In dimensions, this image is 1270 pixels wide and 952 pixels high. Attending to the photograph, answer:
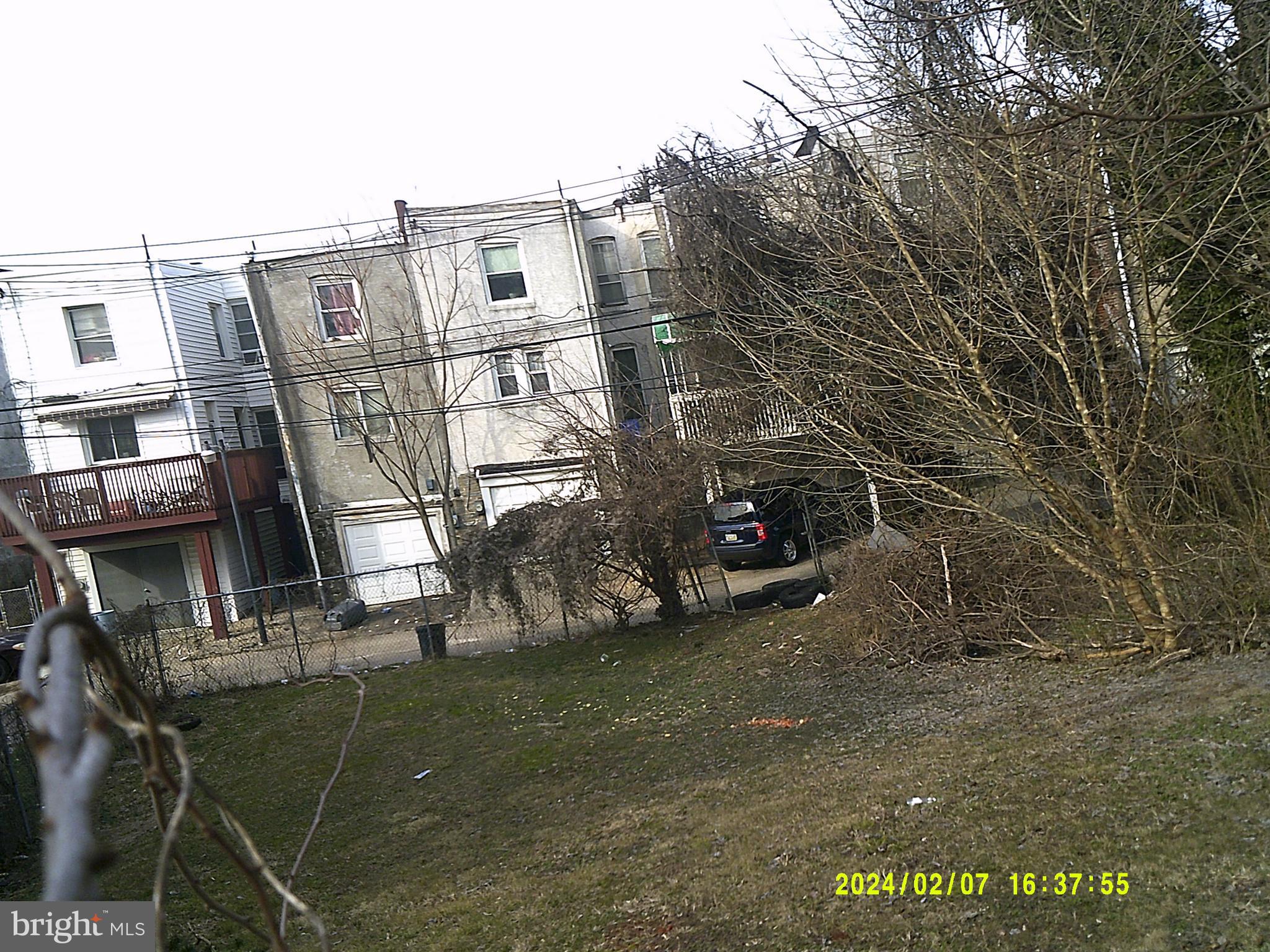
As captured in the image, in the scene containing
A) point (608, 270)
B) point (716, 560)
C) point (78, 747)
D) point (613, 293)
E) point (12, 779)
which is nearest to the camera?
point (78, 747)

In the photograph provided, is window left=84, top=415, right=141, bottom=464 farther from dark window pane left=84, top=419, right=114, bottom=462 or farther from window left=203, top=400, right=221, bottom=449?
window left=203, top=400, right=221, bottom=449

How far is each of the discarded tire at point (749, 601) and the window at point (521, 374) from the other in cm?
862

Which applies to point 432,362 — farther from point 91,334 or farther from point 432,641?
point 432,641

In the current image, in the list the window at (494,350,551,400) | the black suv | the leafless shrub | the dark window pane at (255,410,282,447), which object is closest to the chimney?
the window at (494,350,551,400)

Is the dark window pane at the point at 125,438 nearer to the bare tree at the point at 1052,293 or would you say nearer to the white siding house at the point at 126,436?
the white siding house at the point at 126,436

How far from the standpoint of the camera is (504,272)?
23781mm

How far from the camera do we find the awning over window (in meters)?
23.4

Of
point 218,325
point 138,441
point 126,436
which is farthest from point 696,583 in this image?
point 218,325

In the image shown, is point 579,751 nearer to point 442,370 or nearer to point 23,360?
point 442,370

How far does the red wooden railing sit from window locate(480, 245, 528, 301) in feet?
26.2

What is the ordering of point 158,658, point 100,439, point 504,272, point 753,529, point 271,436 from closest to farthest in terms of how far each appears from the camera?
point 158,658 < point 753,529 < point 504,272 < point 100,439 < point 271,436

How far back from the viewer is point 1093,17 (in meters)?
8.66

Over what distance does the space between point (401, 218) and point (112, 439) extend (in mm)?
9019

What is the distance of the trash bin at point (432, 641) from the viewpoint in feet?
52.9
